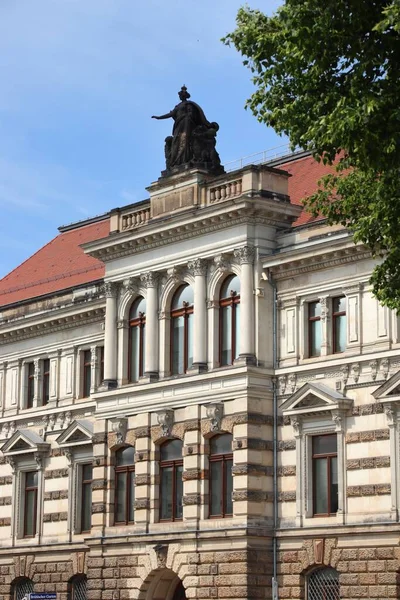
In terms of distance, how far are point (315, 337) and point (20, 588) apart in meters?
17.6

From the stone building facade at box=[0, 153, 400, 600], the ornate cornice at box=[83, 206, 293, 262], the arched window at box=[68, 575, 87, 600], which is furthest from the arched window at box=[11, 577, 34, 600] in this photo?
the ornate cornice at box=[83, 206, 293, 262]

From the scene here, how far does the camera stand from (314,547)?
4434 cm

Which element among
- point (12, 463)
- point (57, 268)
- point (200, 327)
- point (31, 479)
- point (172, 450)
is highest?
point (57, 268)

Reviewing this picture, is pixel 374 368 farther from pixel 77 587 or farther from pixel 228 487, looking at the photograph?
pixel 77 587

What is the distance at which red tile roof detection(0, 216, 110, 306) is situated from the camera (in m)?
60.4

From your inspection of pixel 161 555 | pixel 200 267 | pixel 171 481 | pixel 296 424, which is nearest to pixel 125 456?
pixel 171 481

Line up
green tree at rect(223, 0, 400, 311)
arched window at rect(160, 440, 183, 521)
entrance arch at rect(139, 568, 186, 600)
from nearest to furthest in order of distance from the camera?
green tree at rect(223, 0, 400, 311), arched window at rect(160, 440, 183, 521), entrance arch at rect(139, 568, 186, 600)

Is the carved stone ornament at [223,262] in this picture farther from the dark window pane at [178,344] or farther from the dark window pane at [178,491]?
the dark window pane at [178,491]

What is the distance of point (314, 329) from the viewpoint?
46.3 m

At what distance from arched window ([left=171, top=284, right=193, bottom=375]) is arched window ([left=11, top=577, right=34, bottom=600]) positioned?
12.2 metres

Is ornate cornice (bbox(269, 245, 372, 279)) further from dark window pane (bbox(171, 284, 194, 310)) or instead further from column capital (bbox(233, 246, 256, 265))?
dark window pane (bbox(171, 284, 194, 310))

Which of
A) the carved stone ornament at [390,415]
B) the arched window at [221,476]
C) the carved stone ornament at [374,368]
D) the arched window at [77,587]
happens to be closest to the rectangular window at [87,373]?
the arched window at [77,587]

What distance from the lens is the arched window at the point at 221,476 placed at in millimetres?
46562

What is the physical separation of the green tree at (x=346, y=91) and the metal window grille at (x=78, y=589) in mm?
24619
